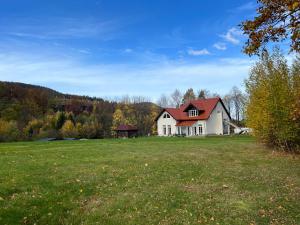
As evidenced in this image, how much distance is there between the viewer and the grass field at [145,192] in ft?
33.9

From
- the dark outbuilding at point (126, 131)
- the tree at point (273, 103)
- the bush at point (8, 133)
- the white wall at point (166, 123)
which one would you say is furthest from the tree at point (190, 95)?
the tree at point (273, 103)

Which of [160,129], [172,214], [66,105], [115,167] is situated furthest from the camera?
[66,105]

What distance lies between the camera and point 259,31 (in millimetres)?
8461

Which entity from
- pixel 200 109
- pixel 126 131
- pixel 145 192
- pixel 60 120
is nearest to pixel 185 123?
pixel 200 109

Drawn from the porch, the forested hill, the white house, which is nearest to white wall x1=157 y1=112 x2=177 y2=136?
the white house

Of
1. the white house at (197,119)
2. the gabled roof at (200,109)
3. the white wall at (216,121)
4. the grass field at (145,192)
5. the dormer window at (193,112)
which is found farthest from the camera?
the dormer window at (193,112)

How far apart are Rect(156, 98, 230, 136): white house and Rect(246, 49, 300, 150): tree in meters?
36.5

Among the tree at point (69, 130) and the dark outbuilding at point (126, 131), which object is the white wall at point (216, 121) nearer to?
the dark outbuilding at point (126, 131)

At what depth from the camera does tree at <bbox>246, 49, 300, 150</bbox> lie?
24.7 meters

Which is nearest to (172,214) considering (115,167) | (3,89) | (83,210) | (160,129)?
(83,210)

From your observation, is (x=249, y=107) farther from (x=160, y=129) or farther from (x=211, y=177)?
(x=160, y=129)

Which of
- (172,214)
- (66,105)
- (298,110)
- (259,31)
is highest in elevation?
(66,105)

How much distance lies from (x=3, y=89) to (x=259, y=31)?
111 metres

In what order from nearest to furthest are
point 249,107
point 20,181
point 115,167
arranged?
point 20,181
point 115,167
point 249,107
